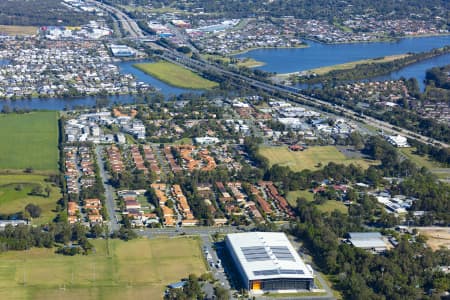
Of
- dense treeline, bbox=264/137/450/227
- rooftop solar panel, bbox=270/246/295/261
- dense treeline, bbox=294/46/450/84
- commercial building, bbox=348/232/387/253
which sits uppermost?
rooftop solar panel, bbox=270/246/295/261

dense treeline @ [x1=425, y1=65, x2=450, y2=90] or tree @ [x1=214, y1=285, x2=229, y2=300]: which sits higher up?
tree @ [x1=214, y1=285, x2=229, y2=300]

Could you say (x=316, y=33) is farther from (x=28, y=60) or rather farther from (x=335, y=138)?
(x=335, y=138)

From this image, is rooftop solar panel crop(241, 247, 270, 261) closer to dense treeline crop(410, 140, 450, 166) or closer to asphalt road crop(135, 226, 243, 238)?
asphalt road crop(135, 226, 243, 238)

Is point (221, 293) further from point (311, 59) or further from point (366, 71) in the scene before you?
point (311, 59)

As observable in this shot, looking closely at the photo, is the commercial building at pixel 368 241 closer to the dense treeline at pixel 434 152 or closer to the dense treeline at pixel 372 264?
the dense treeline at pixel 372 264

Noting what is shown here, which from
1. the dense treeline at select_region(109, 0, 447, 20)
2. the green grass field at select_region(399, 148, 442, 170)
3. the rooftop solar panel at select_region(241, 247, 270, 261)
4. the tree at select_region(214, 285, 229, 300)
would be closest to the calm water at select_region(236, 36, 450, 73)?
the dense treeline at select_region(109, 0, 447, 20)

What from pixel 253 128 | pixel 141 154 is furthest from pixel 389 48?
pixel 141 154

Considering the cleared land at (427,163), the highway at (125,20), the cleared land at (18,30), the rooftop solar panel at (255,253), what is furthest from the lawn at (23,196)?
the cleared land at (18,30)
